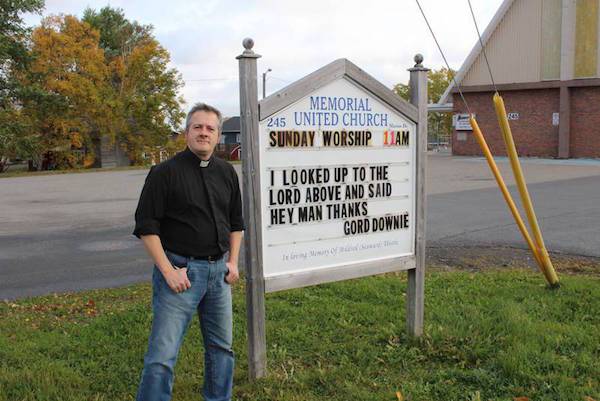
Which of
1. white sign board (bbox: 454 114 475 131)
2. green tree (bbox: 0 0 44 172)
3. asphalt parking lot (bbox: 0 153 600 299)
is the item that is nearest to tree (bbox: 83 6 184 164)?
green tree (bbox: 0 0 44 172)

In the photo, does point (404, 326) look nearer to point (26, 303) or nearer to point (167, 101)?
point (26, 303)

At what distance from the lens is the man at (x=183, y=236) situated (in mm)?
3414

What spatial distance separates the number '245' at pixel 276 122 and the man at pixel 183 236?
0.64 m

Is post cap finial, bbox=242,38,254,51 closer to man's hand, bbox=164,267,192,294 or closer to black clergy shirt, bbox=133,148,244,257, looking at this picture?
black clergy shirt, bbox=133,148,244,257

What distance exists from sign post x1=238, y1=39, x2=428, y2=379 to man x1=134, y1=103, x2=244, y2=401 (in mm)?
582

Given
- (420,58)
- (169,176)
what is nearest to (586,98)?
(420,58)

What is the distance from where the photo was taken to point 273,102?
4246 mm

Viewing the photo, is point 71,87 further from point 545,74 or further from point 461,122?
point 545,74

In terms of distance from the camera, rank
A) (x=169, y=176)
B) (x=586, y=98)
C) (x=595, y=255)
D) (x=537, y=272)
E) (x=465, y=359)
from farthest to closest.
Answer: (x=586, y=98) < (x=595, y=255) < (x=537, y=272) < (x=465, y=359) < (x=169, y=176)

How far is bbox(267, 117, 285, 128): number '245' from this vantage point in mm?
4262

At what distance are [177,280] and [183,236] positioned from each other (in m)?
0.24

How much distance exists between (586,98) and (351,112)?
102ft

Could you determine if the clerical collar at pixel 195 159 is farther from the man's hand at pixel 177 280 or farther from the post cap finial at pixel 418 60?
the post cap finial at pixel 418 60

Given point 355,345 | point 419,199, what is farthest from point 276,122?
point 355,345
